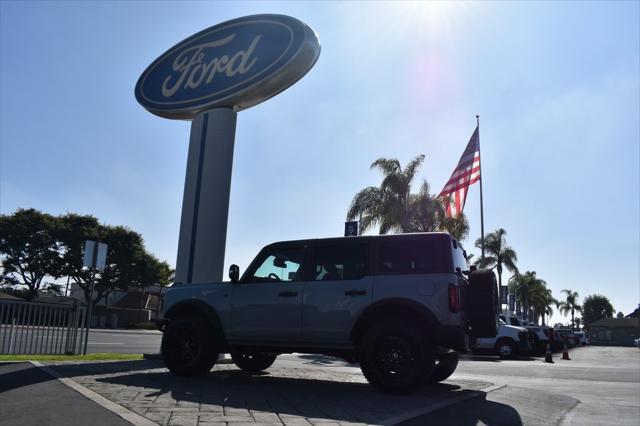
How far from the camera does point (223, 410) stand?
5.14m

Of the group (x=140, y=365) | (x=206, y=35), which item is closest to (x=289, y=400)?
(x=140, y=365)

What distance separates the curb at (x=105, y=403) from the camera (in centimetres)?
444

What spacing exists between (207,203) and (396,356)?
693 centimetres

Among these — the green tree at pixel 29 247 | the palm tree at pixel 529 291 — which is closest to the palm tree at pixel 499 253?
the palm tree at pixel 529 291

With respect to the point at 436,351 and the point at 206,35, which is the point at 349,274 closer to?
the point at 436,351

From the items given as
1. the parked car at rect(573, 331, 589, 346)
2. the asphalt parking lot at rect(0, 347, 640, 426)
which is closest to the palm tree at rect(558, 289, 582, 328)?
the parked car at rect(573, 331, 589, 346)

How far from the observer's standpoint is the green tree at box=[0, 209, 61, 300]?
4326 cm

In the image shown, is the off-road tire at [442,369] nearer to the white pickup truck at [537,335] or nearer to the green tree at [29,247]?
the white pickup truck at [537,335]

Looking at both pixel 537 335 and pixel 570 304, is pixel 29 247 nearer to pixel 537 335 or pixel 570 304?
pixel 537 335

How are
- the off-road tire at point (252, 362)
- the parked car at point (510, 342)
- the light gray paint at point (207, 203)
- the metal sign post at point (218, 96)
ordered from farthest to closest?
the parked car at point (510, 342) < the metal sign post at point (218, 96) < the light gray paint at point (207, 203) < the off-road tire at point (252, 362)

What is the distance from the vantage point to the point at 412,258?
700 cm

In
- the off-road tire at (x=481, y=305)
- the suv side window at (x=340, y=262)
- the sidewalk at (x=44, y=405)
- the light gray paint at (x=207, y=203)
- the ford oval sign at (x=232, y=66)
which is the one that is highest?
the ford oval sign at (x=232, y=66)

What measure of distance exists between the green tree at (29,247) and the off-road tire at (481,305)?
44427mm

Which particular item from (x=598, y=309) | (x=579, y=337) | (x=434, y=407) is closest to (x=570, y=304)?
(x=598, y=309)
